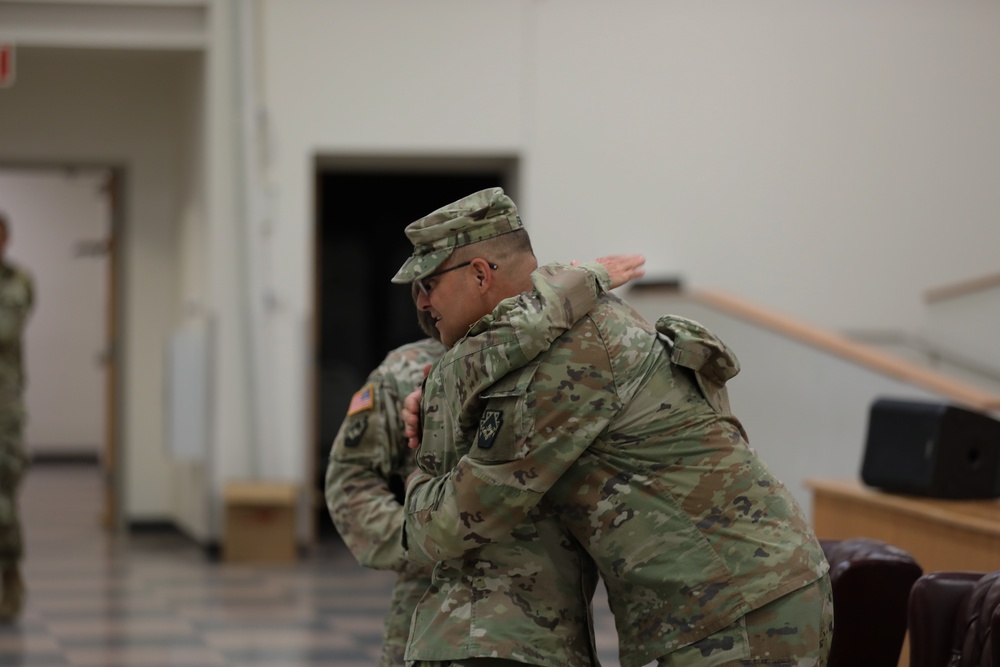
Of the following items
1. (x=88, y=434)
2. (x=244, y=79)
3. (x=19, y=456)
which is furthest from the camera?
(x=88, y=434)

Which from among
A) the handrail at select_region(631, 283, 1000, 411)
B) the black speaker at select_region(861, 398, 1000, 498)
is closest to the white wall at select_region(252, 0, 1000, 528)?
the handrail at select_region(631, 283, 1000, 411)

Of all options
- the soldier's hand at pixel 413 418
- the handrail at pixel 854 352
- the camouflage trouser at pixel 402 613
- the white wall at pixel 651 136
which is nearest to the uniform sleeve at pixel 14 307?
the white wall at pixel 651 136

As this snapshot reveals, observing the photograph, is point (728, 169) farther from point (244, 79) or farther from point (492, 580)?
point (492, 580)

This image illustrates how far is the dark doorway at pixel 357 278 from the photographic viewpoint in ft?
31.9

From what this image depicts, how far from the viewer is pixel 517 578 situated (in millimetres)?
2117

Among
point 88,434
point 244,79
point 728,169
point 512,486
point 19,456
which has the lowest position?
point 88,434

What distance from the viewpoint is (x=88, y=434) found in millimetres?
15352

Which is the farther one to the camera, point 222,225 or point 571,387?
point 222,225

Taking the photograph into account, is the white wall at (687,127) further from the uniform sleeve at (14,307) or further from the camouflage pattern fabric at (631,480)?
the camouflage pattern fabric at (631,480)

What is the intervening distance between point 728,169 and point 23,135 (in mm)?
4678

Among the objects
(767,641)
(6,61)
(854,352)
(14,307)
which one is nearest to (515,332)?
(767,641)

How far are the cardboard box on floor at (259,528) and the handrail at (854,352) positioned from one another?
2680 millimetres

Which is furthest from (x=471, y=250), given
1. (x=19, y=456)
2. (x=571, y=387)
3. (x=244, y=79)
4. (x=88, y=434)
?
(x=88, y=434)

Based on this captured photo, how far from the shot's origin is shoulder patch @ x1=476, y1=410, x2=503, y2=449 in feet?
6.59
